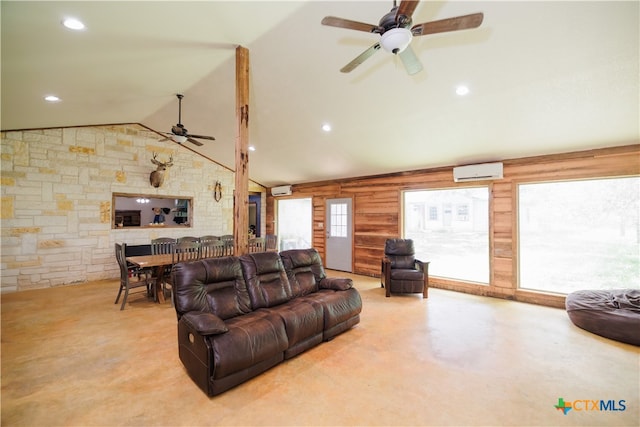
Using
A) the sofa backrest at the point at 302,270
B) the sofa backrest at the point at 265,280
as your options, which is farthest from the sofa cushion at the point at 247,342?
the sofa backrest at the point at 302,270

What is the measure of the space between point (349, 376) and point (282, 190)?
6.44 meters

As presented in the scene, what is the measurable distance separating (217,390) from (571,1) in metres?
4.01

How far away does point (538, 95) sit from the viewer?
Answer: 10.4 ft

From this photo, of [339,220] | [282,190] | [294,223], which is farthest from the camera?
[294,223]

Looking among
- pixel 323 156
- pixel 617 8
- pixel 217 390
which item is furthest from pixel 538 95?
pixel 217 390

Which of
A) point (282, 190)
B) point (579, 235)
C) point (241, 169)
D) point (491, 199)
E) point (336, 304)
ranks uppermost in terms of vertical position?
point (282, 190)

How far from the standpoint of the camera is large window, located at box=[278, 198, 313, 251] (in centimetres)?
834

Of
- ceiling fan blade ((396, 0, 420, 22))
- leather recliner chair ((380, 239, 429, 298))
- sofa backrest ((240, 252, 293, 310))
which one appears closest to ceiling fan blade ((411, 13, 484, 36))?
ceiling fan blade ((396, 0, 420, 22))

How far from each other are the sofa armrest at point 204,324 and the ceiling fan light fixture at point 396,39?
7.95 ft

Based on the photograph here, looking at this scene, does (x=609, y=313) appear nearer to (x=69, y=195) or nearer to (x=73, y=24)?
(x=73, y=24)

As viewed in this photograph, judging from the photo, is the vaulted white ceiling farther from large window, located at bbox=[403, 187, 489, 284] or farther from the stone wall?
large window, located at bbox=[403, 187, 489, 284]

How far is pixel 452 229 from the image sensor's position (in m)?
5.66

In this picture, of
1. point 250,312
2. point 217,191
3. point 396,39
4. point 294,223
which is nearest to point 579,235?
point 396,39

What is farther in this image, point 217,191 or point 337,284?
point 217,191
